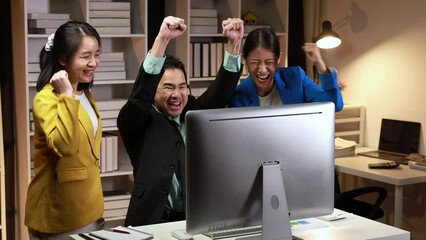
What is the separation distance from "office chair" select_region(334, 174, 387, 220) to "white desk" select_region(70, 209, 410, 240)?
1.52m

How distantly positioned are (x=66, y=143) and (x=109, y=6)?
2254 mm

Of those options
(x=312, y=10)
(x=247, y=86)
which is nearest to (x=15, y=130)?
(x=247, y=86)

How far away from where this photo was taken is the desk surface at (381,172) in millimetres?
4402

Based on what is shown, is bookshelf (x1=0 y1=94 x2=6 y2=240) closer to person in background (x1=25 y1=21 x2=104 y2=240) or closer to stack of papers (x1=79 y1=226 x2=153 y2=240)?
person in background (x1=25 y1=21 x2=104 y2=240)

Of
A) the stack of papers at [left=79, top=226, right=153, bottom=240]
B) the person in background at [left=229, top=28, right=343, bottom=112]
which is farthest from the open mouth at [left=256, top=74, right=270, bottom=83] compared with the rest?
the stack of papers at [left=79, top=226, right=153, bottom=240]

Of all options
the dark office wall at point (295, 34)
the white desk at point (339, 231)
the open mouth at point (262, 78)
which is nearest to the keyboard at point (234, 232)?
the white desk at point (339, 231)

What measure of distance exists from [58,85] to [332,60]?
11.1 feet

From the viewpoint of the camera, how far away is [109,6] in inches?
188

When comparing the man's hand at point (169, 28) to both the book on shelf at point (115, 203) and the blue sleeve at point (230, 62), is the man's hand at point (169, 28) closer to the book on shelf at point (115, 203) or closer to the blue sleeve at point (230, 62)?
the blue sleeve at point (230, 62)

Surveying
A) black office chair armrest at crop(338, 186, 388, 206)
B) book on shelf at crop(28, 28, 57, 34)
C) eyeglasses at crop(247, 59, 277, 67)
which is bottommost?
black office chair armrest at crop(338, 186, 388, 206)

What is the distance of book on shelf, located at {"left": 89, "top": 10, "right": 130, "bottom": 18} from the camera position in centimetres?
473

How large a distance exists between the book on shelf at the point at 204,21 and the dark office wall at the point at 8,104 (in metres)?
1.30

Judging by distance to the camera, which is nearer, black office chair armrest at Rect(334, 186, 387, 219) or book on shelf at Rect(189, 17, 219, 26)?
black office chair armrest at Rect(334, 186, 387, 219)

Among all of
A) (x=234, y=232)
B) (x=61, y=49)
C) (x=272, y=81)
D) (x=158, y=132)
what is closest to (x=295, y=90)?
(x=272, y=81)
